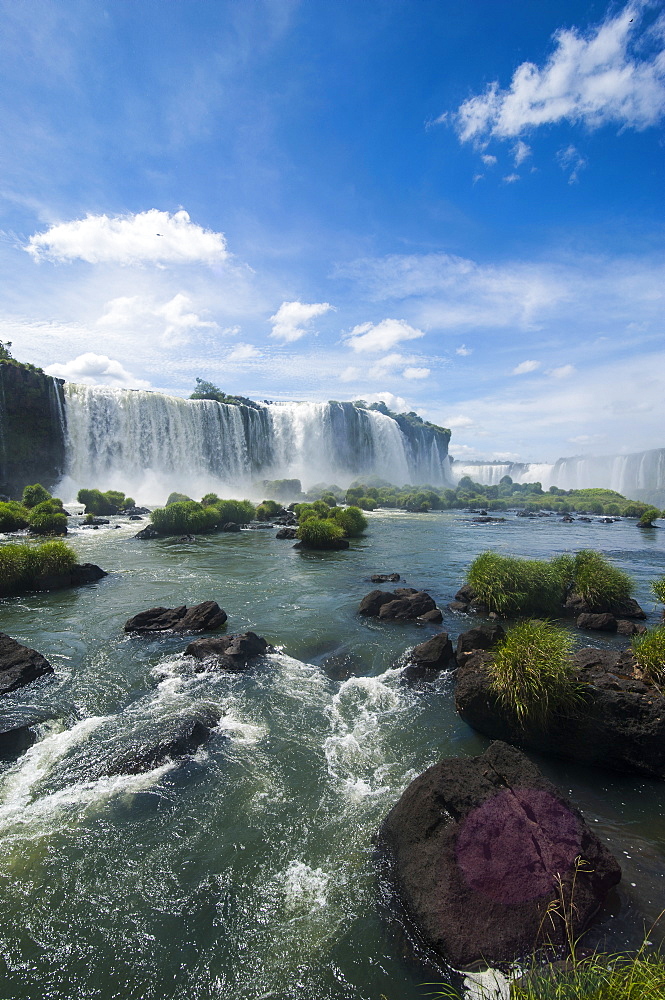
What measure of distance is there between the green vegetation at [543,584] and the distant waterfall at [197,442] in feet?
171

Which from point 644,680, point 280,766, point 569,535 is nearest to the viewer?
point 280,766

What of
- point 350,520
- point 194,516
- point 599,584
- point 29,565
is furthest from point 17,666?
point 350,520

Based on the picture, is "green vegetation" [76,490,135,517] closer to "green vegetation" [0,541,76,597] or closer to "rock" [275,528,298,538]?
"rock" [275,528,298,538]

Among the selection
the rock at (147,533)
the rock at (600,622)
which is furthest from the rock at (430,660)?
the rock at (147,533)

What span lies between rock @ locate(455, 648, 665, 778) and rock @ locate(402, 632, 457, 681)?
2.25m

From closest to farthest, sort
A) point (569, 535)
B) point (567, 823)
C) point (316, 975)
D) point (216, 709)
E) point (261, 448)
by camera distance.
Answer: point (316, 975)
point (567, 823)
point (216, 709)
point (569, 535)
point (261, 448)

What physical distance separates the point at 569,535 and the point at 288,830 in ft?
137

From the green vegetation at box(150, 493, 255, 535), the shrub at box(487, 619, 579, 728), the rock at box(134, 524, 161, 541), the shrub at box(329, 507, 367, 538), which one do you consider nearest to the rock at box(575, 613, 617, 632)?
the shrub at box(487, 619, 579, 728)

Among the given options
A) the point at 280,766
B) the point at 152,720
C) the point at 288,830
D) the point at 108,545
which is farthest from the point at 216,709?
the point at 108,545

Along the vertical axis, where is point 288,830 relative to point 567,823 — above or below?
below

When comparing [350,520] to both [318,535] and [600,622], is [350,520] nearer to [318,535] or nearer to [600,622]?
[318,535]

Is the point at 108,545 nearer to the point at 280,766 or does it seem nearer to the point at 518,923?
the point at 280,766

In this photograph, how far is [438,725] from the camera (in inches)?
338

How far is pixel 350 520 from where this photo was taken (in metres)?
35.2
